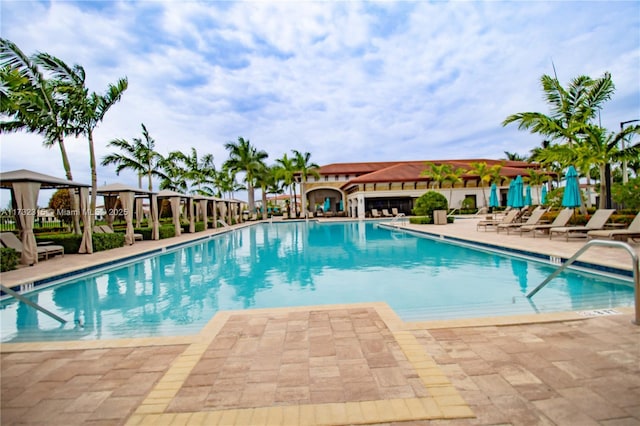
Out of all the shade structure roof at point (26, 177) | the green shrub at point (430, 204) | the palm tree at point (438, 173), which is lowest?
the green shrub at point (430, 204)

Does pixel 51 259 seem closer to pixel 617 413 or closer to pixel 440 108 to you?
pixel 617 413

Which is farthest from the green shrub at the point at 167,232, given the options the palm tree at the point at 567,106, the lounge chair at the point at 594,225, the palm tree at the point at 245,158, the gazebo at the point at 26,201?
the palm tree at the point at 245,158

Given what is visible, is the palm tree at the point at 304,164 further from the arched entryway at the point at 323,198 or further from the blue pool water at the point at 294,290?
the blue pool water at the point at 294,290

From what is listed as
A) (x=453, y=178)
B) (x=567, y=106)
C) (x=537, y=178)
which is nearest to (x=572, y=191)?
(x=567, y=106)

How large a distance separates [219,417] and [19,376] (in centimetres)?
202

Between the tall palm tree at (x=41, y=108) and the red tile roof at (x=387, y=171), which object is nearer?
the tall palm tree at (x=41, y=108)

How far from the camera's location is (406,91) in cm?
2022

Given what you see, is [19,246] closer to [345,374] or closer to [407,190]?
[345,374]

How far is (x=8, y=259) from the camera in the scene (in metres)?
8.59

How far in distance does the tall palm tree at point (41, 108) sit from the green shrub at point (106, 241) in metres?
0.69

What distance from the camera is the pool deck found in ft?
7.16

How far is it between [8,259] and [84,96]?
293 inches

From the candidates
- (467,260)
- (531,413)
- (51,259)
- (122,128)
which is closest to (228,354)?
(531,413)

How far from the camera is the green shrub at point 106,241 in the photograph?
12.1 meters
